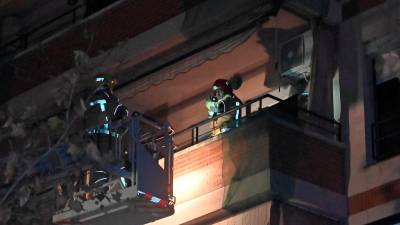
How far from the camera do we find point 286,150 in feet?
48.5

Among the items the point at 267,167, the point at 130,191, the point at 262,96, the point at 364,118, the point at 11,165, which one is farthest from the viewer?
the point at 262,96

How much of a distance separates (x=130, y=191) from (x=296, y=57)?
337 centimetres

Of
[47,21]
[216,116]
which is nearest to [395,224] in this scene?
[216,116]

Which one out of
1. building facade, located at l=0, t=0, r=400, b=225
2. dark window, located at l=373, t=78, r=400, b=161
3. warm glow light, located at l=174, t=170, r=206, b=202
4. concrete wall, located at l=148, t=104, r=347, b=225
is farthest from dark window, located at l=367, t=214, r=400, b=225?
warm glow light, located at l=174, t=170, r=206, b=202

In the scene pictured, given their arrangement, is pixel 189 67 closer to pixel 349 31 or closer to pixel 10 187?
pixel 349 31

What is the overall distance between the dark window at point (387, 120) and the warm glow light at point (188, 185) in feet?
7.22

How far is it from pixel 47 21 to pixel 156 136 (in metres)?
6.43

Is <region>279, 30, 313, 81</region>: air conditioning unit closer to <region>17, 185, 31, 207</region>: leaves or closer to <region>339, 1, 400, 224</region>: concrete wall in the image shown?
<region>339, 1, 400, 224</region>: concrete wall

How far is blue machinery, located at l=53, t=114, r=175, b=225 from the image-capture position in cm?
1467

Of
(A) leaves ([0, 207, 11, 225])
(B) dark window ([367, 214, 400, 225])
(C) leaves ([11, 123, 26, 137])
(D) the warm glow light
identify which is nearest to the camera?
(A) leaves ([0, 207, 11, 225])

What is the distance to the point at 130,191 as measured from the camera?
14.7 metres

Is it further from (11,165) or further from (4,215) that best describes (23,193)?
(4,215)

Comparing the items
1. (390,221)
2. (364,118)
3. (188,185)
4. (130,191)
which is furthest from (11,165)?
(364,118)

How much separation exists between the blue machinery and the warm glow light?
0.35m
